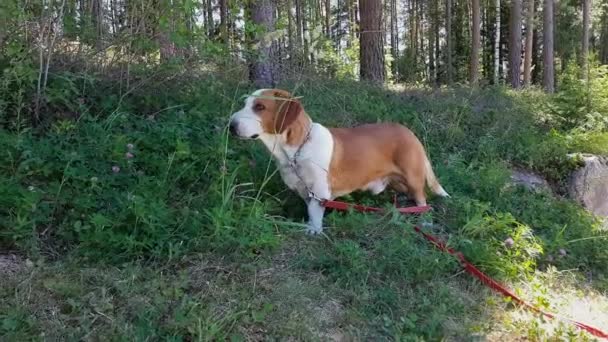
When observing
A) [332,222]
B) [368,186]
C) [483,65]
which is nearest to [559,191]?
[368,186]

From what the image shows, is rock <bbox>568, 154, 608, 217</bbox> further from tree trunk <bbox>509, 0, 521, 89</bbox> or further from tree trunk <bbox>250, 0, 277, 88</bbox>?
→ tree trunk <bbox>509, 0, 521, 89</bbox>

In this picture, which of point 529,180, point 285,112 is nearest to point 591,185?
point 529,180

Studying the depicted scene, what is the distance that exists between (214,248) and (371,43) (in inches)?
311

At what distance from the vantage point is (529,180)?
6.73 meters

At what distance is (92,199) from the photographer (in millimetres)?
3514

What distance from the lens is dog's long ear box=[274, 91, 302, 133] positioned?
3.93 metres

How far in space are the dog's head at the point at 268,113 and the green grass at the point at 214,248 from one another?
14.0 inches

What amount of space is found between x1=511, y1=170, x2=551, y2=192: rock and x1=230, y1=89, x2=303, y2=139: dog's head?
3.30 metres

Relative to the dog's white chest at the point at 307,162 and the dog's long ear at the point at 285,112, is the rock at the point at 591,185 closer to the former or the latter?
the dog's white chest at the point at 307,162

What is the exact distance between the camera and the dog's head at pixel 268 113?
3.84m

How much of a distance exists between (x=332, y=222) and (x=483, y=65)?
31.7 m

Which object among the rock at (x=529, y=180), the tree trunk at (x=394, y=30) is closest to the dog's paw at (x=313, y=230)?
the rock at (x=529, y=180)

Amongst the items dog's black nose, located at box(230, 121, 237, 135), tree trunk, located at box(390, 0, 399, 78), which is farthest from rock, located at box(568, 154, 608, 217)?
tree trunk, located at box(390, 0, 399, 78)

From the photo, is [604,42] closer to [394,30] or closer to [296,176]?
[394,30]
